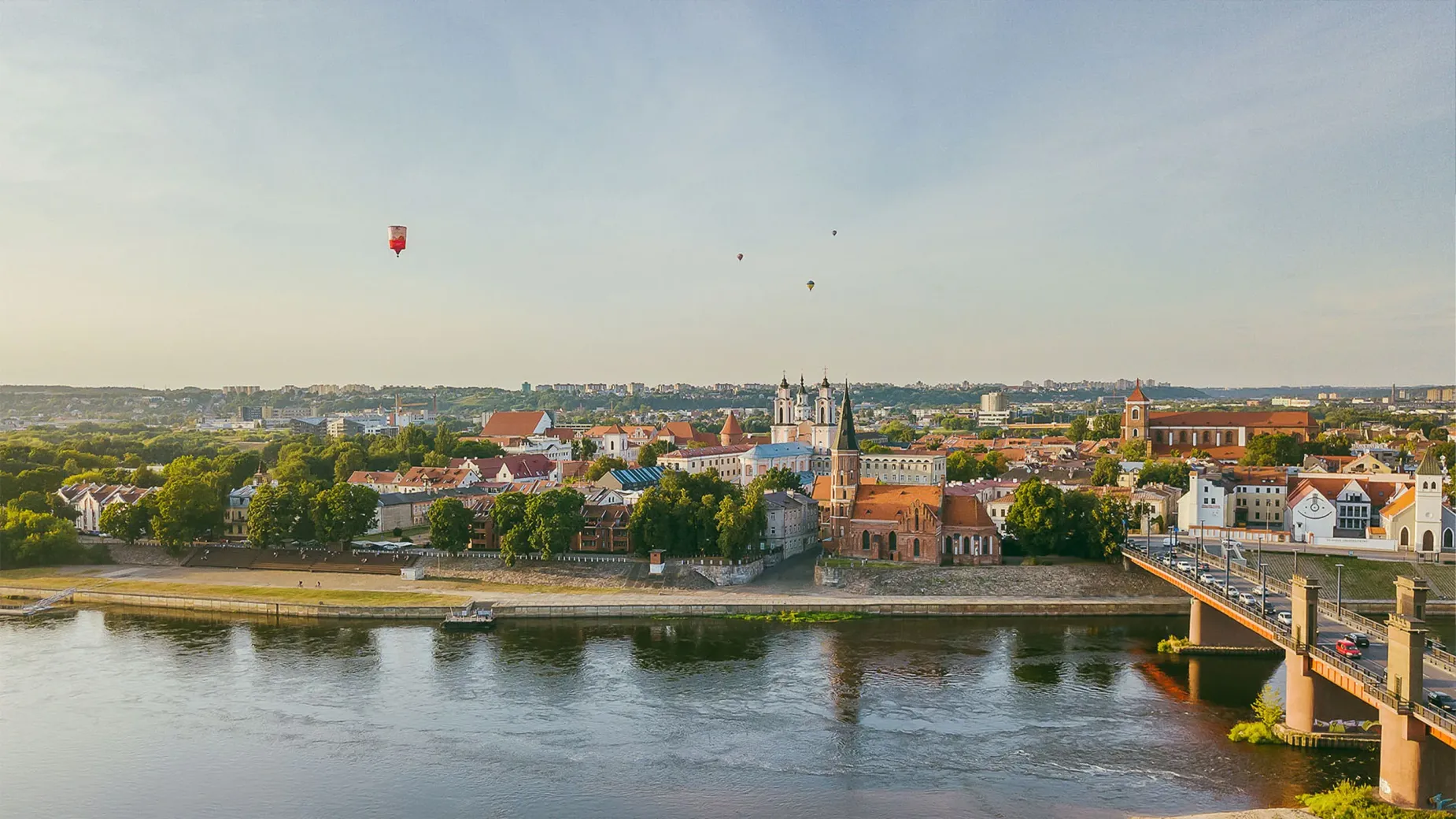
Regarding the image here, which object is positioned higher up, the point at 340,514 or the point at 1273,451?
the point at 1273,451

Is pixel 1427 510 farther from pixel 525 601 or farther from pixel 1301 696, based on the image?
pixel 525 601

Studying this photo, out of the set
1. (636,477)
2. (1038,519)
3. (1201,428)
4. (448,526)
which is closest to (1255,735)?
(1038,519)

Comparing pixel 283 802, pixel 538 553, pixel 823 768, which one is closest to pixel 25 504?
pixel 538 553

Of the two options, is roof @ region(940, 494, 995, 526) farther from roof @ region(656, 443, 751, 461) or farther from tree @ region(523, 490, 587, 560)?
roof @ region(656, 443, 751, 461)

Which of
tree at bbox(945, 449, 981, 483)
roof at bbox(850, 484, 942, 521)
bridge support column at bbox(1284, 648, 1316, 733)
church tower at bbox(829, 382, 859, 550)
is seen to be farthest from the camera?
tree at bbox(945, 449, 981, 483)

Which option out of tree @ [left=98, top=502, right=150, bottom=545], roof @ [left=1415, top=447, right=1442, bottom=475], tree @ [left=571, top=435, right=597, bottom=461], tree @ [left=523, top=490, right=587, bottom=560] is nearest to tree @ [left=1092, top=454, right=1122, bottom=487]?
roof @ [left=1415, top=447, right=1442, bottom=475]
